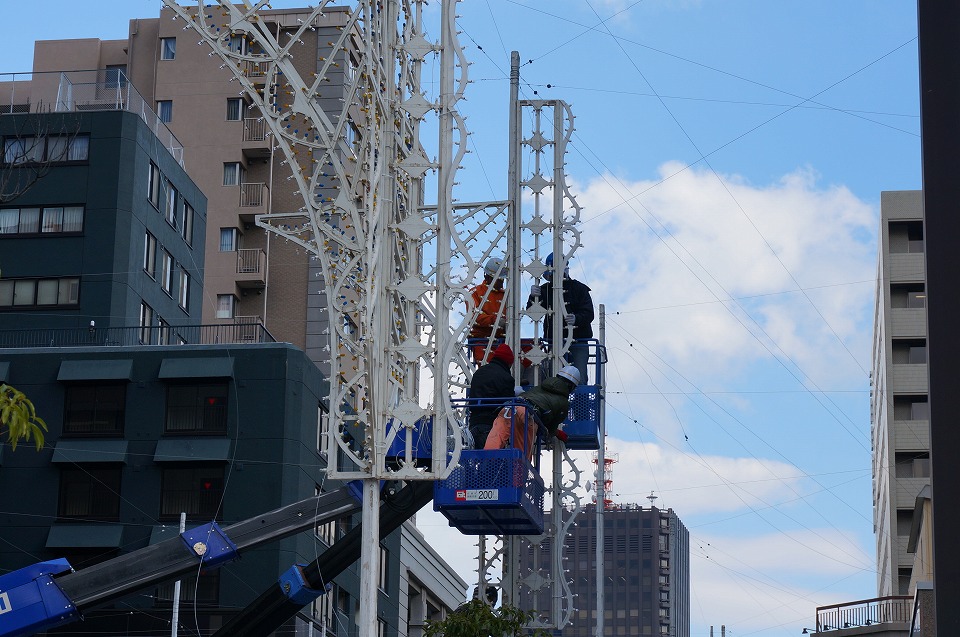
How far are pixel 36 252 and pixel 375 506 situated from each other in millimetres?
46299

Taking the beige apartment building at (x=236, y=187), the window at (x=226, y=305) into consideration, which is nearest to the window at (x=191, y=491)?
the beige apartment building at (x=236, y=187)

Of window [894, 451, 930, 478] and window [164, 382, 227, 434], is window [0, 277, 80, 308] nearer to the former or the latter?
window [164, 382, 227, 434]

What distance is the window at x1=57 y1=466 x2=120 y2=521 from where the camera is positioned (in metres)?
52.2

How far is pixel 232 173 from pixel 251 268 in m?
4.87

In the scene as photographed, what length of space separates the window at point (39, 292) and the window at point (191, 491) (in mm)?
9177

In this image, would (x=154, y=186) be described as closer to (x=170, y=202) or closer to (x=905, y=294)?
(x=170, y=202)

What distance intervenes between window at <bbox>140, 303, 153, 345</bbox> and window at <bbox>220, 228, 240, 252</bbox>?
2098 cm

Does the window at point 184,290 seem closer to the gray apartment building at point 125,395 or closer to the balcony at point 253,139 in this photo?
the gray apartment building at point 125,395

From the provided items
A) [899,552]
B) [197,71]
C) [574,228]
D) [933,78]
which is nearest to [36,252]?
[197,71]

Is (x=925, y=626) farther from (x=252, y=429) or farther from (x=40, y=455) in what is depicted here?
(x=40, y=455)

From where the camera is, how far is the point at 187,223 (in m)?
64.5

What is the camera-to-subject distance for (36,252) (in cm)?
5872

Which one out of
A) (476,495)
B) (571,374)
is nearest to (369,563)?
(476,495)

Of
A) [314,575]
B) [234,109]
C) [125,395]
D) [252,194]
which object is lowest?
[314,575]
